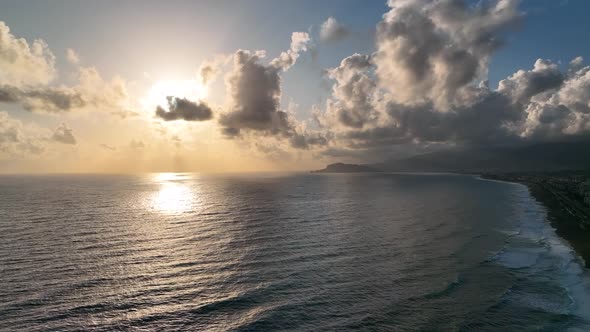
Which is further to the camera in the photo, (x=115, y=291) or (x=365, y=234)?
(x=365, y=234)

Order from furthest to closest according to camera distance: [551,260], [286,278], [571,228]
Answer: [571,228] < [551,260] < [286,278]

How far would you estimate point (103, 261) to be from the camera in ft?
164

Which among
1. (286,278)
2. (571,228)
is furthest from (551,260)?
(286,278)

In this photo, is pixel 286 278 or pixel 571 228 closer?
pixel 286 278

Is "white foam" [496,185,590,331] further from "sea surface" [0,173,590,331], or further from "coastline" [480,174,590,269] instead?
"coastline" [480,174,590,269]

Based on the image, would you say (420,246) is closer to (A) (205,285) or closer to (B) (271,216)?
(A) (205,285)

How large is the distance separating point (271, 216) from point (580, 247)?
228 ft

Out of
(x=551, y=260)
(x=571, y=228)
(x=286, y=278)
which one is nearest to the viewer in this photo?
(x=286, y=278)

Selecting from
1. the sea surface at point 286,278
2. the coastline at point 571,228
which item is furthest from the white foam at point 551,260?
A: the coastline at point 571,228

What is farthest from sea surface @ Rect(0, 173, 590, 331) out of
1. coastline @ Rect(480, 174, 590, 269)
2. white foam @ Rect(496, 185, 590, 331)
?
coastline @ Rect(480, 174, 590, 269)

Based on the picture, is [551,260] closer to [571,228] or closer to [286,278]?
[571,228]

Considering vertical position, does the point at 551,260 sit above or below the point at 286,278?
below

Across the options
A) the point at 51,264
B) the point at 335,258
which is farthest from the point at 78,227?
the point at 335,258

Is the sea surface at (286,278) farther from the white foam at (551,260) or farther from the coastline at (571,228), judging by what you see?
the coastline at (571,228)
